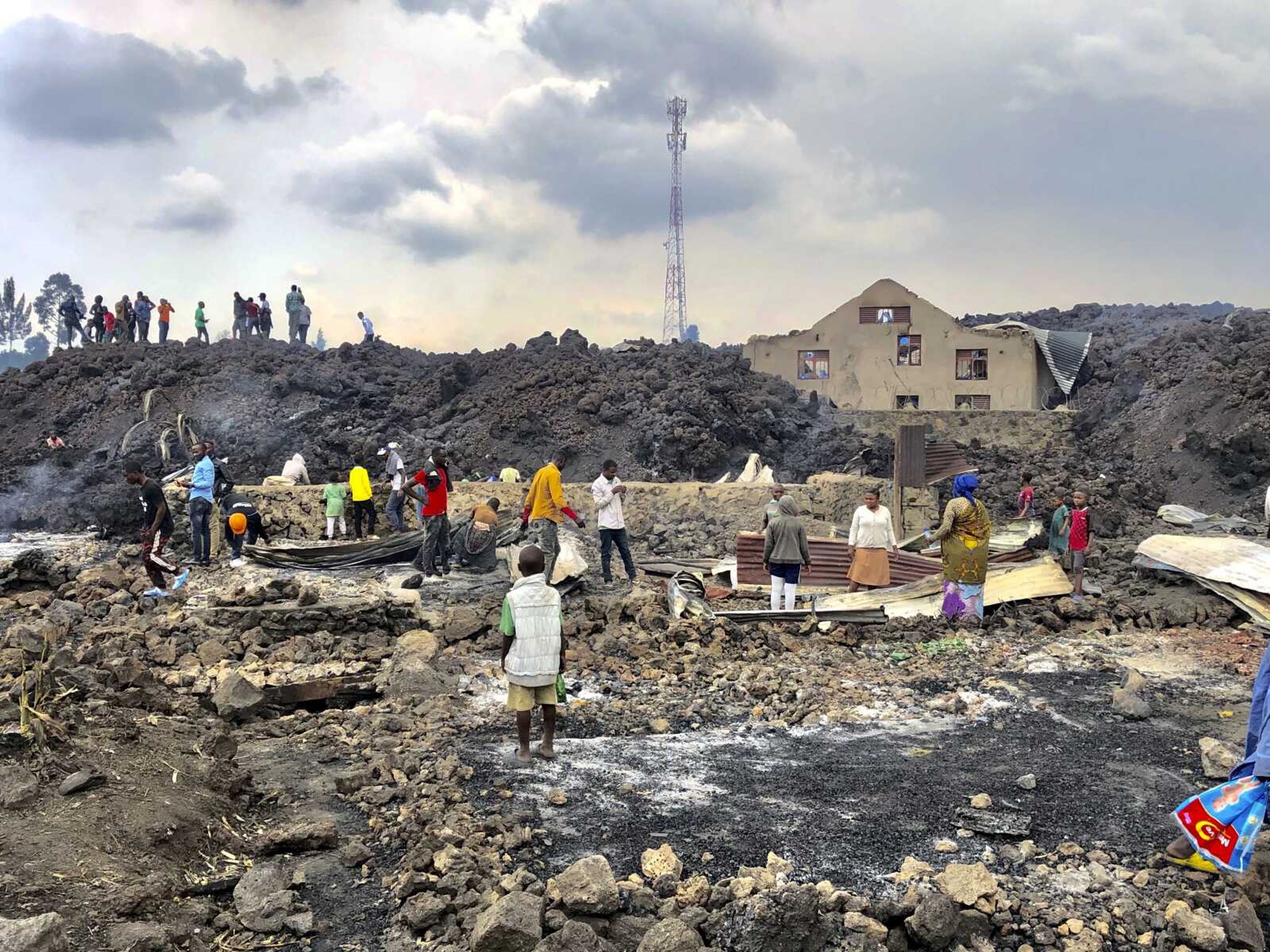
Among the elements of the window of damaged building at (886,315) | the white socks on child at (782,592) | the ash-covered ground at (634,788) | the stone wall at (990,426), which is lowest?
the ash-covered ground at (634,788)

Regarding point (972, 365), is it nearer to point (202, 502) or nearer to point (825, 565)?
point (825, 565)

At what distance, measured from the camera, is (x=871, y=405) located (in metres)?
30.7

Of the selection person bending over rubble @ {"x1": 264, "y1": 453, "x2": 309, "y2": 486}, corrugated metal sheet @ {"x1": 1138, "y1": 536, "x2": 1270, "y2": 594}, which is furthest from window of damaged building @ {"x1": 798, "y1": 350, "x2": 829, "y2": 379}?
corrugated metal sheet @ {"x1": 1138, "y1": 536, "x2": 1270, "y2": 594}

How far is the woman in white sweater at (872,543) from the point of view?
10031 mm

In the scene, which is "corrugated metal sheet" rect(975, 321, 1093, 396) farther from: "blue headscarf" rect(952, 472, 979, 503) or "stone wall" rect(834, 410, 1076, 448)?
"blue headscarf" rect(952, 472, 979, 503)

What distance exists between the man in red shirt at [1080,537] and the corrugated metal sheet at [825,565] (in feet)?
4.76

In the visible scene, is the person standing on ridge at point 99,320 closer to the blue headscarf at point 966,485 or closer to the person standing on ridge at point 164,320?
the person standing on ridge at point 164,320

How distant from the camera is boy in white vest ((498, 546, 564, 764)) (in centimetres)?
530

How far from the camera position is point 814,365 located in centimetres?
3128

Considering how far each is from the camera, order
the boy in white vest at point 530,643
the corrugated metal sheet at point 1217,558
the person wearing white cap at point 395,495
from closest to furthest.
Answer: the boy in white vest at point 530,643
the corrugated metal sheet at point 1217,558
the person wearing white cap at point 395,495

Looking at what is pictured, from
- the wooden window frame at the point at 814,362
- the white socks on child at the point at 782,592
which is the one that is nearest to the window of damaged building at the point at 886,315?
the wooden window frame at the point at 814,362

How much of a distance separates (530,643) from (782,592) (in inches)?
182

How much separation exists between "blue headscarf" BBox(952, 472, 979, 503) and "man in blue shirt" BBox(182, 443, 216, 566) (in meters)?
8.39

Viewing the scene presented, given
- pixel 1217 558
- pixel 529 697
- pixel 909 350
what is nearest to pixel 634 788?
pixel 529 697
